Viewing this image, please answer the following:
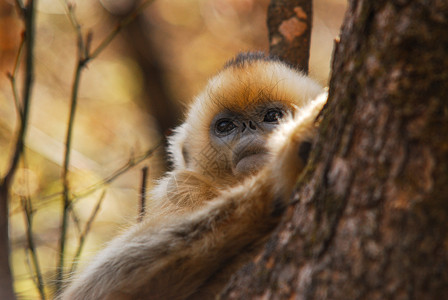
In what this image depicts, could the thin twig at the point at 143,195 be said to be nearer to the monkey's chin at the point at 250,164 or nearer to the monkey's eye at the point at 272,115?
the monkey's chin at the point at 250,164

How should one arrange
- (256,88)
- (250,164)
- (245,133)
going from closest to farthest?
(250,164)
(245,133)
(256,88)

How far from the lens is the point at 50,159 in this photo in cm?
636

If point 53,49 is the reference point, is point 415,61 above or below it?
below

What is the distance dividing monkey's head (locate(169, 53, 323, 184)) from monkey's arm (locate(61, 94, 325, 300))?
109 cm

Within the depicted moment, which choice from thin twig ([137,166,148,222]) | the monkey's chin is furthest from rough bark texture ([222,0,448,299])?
thin twig ([137,166,148,222])

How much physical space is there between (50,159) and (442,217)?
5792mm

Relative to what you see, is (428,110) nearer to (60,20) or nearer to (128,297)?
(128,297)

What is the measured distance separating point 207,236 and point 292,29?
2.47 metres

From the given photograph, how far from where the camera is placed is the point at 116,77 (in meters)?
7.43

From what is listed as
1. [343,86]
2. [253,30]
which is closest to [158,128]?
[253,30]

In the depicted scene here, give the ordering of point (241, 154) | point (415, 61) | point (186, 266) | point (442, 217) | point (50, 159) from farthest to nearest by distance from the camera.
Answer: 1. point (50, 159)
2. point (241, 154)
3. point (186, 266)
4. point (415, 61)
5. point (442, 217)

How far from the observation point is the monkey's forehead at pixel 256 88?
342cm

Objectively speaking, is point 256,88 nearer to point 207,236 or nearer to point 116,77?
point 207,236

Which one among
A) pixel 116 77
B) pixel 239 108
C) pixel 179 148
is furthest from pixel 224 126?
pixel 116 77
